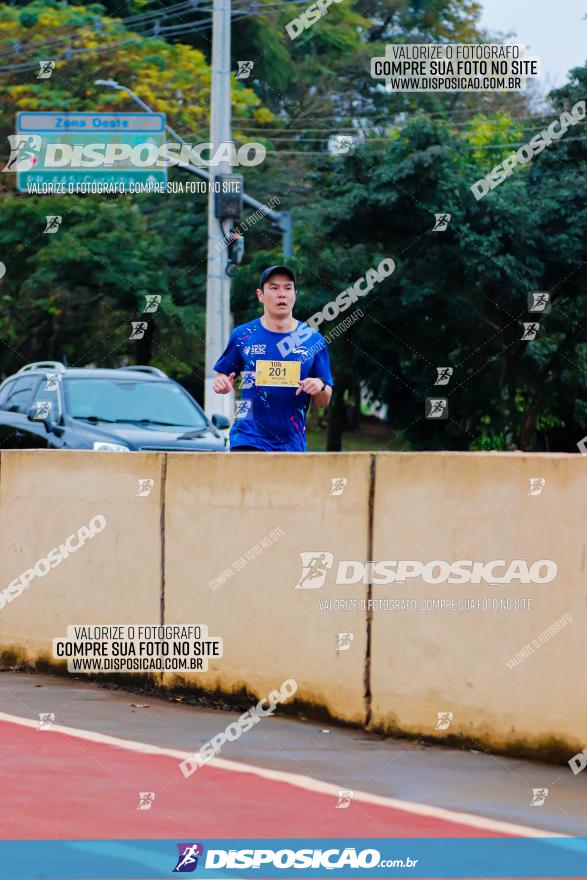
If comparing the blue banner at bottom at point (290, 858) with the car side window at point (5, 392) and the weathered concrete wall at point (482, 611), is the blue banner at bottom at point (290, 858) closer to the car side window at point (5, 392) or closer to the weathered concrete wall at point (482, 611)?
the weathered concrete wall at point (482, 611)

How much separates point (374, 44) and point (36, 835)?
52287 mm

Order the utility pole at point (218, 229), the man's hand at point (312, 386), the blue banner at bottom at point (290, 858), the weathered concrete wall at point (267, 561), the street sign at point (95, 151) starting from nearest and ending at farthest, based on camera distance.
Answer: the blue banner at bottom at point (290, 858)
the weathered concrete wall at point (267, 561)
the man's hand at point (312, 386)
the utility pole at point (218, 229)
the street sign at point (95, 151)

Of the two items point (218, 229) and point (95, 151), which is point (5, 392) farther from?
point (95, 151)

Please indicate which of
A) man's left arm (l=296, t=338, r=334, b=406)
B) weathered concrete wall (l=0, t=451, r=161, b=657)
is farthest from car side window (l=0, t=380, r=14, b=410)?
man's left arm (l=296, t=338, r=334, b=406)

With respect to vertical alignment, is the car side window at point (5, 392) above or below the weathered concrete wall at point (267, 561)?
above

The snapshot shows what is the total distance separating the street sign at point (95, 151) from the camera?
28031mm

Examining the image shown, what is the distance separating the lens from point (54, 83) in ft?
129

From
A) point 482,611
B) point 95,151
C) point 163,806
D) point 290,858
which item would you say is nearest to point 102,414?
point 482,611

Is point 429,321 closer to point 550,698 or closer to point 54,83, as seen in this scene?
point 54,83

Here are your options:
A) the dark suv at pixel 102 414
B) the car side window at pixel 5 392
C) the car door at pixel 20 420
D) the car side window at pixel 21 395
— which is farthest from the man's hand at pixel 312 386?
the car side window at pixel 5 392

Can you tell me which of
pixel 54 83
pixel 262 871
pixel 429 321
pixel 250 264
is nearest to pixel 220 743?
pixel 262 871

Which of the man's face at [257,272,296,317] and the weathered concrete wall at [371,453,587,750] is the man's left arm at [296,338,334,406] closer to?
the man's face at [257,272,296,317]

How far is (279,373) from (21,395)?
8.27m

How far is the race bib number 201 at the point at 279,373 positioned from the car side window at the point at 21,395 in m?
7.84
